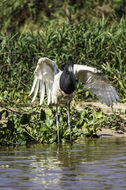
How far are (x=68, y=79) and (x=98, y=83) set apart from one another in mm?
545

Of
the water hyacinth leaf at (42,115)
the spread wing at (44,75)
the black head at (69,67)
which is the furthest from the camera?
the spread wing at (44,75)

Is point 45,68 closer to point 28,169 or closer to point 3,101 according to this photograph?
point 3,101

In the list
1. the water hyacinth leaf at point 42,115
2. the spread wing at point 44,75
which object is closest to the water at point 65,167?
the water hyacinth leaf at point 42,115

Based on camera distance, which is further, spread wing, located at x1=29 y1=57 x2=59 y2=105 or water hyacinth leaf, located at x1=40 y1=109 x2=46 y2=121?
spread wing, located at x1=29 y1=57 x2=59 y2=105

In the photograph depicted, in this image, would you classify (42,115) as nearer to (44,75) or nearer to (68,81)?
(68,81)

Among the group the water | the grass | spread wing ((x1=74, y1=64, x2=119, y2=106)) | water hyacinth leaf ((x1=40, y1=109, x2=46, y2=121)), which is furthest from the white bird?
the grass

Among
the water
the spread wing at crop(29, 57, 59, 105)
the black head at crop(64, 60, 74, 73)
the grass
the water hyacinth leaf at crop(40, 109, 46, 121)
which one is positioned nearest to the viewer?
the water

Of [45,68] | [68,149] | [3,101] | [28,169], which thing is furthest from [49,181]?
[3,101]

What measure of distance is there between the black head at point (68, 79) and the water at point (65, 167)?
0.88 metres

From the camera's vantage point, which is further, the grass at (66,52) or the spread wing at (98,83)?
the grass at (66,52)

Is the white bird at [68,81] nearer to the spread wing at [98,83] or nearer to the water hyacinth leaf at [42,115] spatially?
the spread wing at [98,83]

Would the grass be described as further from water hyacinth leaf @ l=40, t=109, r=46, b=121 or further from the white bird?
water hyacinth leaf @ l=40, t=109, r=46, b=121

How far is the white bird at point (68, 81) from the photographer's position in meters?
7.20

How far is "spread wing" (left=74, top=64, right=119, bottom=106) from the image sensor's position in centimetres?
720
